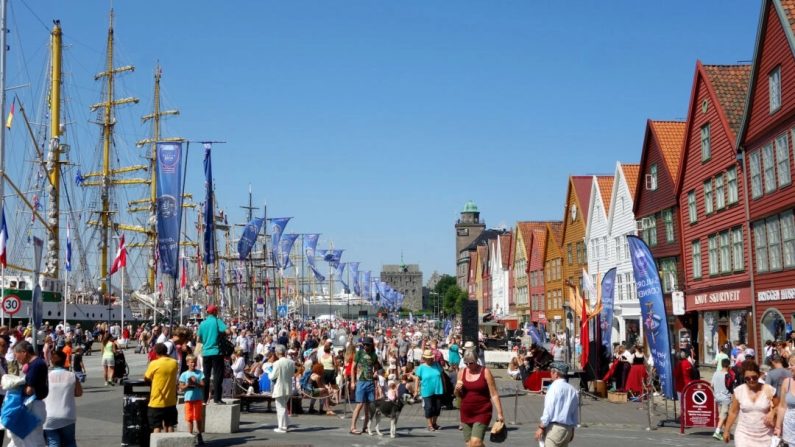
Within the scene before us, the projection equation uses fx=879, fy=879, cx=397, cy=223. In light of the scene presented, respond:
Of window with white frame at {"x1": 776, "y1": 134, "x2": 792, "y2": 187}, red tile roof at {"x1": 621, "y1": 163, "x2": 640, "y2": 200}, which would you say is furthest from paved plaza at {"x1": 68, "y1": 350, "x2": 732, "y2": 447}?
red tile roof at {"x1": 621, "y1": 163, "x2": 640, "y2": 200}

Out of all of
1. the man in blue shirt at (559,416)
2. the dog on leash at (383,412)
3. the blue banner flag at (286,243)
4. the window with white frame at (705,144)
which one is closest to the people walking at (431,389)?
the dog on leash at (383,412)

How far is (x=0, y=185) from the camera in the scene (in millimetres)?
30562

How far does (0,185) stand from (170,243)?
6160 mm

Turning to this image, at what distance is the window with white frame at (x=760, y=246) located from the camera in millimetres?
29438

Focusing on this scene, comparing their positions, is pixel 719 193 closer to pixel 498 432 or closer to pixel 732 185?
pixel 732 185

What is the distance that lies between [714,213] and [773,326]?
6.65 meters

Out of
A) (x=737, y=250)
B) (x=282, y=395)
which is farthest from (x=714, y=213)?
(x=282, y=395)

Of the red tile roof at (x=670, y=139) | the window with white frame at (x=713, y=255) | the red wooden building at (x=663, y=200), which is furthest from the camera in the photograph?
the red tile roof at (x=670, y=139)

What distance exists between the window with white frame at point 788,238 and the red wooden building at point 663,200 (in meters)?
10.5

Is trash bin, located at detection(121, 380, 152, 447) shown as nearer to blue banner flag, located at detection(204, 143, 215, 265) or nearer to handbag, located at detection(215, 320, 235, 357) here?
handbag, located at detection(215, 320, 235, 357)

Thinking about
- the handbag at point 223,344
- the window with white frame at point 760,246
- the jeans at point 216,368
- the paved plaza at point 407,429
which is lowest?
the paved plaza at point 407,429

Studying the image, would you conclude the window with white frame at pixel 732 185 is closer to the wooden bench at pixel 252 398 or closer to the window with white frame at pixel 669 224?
the window with white frame at pixel 669 224

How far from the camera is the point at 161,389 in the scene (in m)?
12.3

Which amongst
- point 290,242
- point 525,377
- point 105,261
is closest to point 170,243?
point 525,377
